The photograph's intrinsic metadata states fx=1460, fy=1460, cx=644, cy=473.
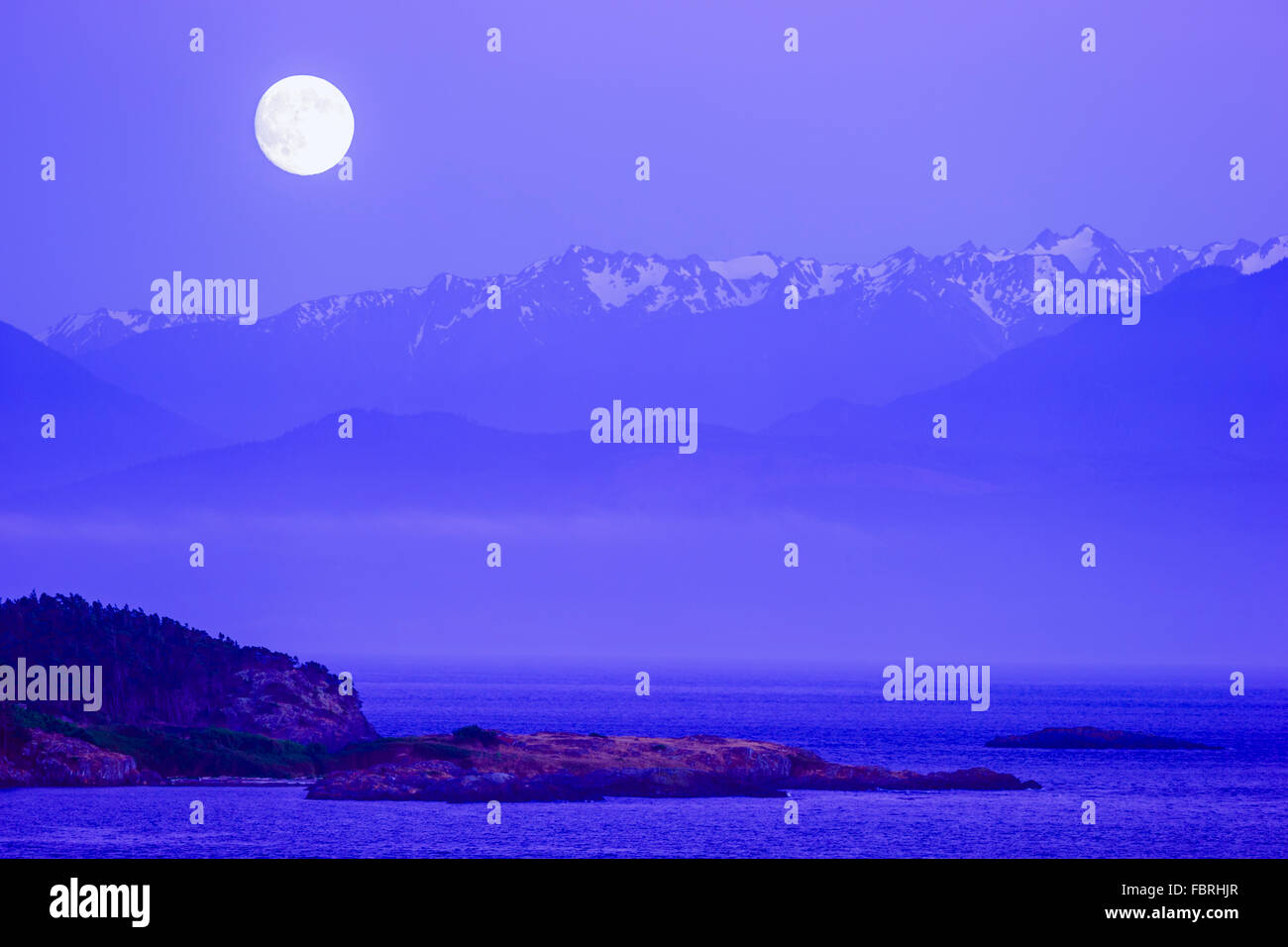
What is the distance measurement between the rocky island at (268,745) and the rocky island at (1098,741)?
18.3 meters

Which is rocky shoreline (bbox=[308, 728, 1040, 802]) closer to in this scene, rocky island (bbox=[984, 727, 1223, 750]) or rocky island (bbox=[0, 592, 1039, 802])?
rocky island (bbox=[0, 592, 1039, 802])

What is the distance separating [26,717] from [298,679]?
12.8 metres

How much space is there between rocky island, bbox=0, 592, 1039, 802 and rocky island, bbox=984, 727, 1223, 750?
18267 mm

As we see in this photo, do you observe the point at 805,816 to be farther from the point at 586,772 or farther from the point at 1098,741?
the point at 1098,741

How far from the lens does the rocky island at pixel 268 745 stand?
200 ft

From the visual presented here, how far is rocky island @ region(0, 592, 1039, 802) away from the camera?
60.9m

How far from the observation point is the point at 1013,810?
214 ft

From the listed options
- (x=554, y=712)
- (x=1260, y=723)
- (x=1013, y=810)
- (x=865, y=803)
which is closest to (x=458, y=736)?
(x=865, y=803)

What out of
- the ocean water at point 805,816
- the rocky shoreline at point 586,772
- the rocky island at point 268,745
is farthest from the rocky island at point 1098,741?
the rocky shoreline at point 586,772

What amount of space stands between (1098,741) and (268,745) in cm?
5341

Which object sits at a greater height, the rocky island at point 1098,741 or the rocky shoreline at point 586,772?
the rocky shoreline at point 586,772

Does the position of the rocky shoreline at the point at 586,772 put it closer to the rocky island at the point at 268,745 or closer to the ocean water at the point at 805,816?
the rocky island at the point at 268,745

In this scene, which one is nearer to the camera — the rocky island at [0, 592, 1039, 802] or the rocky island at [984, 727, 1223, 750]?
the rocky island at [0, 592, 1039, 802]

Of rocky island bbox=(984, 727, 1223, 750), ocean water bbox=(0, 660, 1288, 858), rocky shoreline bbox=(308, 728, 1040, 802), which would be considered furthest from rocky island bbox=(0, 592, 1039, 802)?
rocky island bbox=(984, 727, 1223, 750)
